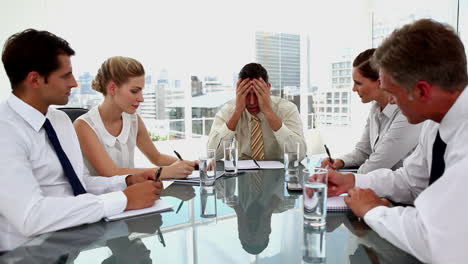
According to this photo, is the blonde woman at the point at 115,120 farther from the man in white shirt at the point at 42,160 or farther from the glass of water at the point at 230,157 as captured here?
the man in white shirt at the point at 42,160

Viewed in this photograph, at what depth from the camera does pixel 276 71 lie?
584cm

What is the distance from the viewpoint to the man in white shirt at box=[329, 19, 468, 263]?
2.43ft

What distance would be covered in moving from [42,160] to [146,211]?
1.42 feet

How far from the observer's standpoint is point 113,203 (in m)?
1.14

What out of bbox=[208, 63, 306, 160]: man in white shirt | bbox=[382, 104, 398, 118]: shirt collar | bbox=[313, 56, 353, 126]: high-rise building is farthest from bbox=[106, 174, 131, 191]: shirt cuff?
bbox=[313, 56, 353, 126]: high-rise building

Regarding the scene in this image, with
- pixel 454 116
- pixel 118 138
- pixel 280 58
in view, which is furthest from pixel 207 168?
pixel 280 58

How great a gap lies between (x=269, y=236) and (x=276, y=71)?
505cm

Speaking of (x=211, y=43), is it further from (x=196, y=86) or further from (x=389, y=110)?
(x=389, y=110)

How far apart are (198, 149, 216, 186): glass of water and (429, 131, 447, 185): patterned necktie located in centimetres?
83

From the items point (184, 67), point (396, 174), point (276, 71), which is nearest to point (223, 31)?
point (184, 67)

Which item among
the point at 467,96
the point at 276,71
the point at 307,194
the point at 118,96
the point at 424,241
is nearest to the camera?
the point at 424,241

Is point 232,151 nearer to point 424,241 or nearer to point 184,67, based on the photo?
point 424,241

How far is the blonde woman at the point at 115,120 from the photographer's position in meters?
1.78

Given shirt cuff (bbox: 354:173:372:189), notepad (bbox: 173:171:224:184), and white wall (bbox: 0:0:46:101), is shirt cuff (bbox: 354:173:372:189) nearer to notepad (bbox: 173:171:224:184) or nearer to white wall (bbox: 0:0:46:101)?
notepad (bbox: 173:171:224:184)
